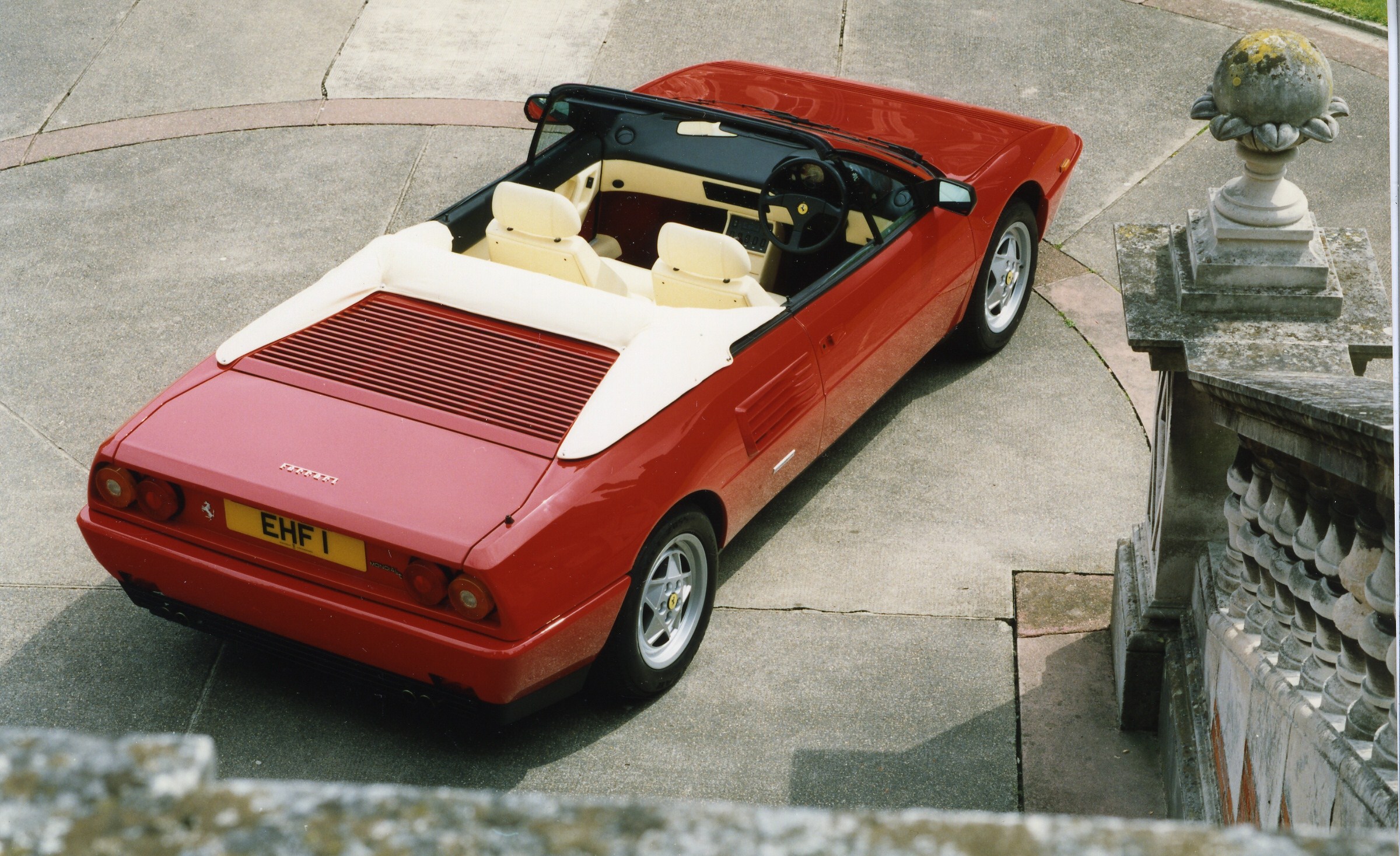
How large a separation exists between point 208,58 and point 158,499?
639 centimetres

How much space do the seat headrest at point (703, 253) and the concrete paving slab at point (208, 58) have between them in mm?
4965

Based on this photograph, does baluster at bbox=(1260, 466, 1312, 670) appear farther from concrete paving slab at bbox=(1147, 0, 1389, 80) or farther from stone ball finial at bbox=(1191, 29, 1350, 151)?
concrete paving slab at bbox=(1147, 0, 1389, 80)

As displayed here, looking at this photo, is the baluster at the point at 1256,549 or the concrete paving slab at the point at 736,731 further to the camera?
the concrete paving slab at the point at 736,731

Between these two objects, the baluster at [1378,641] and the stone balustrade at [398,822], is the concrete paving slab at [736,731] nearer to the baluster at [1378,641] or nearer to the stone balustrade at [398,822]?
the baluster at [1378,641]

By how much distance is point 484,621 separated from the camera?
12.8 ft

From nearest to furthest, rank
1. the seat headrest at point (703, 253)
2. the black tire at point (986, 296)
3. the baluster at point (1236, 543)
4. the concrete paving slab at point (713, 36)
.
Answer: the baluster at point (1236, 543)
the seat headrest at point (703, 253)
the black tire at point (986, 296)
the concrete paving slab at point (713, 36)

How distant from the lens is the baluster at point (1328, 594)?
2.53 m

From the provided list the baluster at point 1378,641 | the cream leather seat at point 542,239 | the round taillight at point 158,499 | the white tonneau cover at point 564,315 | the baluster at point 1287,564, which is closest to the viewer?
the baluster at point 1378,641

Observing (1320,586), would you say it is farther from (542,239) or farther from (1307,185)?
(1307,185)

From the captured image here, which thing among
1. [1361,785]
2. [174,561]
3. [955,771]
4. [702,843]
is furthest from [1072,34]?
[702,843]

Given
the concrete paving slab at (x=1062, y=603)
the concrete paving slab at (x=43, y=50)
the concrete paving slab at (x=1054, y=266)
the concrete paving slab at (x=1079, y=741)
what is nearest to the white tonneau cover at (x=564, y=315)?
the concrete paving slab at (x=1062, y=603)

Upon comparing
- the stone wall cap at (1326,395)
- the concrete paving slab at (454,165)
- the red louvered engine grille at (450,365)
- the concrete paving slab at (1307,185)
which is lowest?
the concrete paving slab at (1307,185)

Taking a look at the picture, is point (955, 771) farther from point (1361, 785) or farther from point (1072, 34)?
point (1072, 34)

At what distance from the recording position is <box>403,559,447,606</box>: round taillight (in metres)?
3.88
